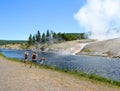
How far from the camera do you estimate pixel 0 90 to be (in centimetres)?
2133

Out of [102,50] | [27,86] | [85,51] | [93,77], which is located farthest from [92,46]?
[27,86]

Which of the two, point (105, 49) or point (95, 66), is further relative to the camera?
point (105, 49)

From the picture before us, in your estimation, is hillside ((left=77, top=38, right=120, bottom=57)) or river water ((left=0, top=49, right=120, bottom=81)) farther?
hillside ((left=77, top=38, right=120, bottom=57))

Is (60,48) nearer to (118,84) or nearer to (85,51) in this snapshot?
(85,51)

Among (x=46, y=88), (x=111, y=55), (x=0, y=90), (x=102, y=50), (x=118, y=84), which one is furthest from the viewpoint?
(x=102, y=50)

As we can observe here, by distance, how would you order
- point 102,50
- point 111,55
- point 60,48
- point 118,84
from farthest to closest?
point 60,48, point 102,50, point 111,55, point 118,84

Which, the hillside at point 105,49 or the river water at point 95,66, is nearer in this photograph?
the river water at point 95,66

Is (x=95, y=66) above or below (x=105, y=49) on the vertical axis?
below

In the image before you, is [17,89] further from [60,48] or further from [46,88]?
[60,48]

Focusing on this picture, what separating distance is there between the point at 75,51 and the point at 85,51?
41.9 ft

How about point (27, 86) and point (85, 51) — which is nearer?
point (27, 86)

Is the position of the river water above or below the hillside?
below

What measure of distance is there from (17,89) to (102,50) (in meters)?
119

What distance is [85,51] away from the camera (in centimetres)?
15150
